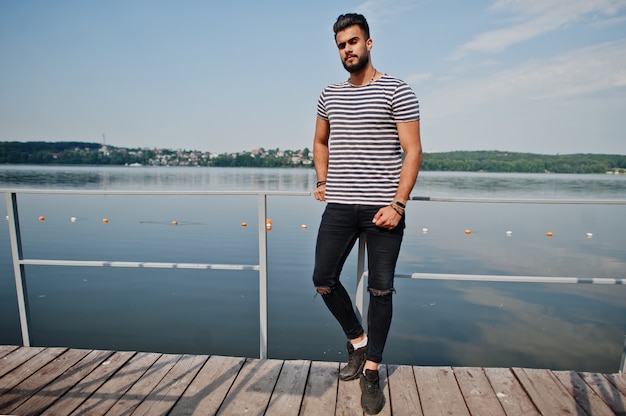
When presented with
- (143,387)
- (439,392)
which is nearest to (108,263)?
(143,387)

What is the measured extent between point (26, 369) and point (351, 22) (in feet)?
7.82

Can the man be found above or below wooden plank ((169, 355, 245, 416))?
above

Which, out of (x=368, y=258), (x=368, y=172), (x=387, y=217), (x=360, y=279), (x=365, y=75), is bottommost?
(x=360, y=279)

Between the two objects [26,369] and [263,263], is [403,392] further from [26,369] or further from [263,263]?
[26,369]

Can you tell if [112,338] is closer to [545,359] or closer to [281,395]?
[281,395]

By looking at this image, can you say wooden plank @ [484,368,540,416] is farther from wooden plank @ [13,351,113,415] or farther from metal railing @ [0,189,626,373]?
wooden plank @ [13,351,113,415]

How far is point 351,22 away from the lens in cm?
167

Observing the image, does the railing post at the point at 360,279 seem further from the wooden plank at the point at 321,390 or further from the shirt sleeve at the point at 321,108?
the shirt sleeve at the point at 321,108

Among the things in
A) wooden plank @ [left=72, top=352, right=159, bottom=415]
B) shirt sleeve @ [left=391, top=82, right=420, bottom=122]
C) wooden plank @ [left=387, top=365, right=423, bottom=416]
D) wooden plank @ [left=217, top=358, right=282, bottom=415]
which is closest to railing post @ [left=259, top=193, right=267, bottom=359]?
wooden plank @ [left=217, top=358, right=282, bottom=415]

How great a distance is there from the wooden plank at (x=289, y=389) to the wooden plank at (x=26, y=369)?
4.19 feet

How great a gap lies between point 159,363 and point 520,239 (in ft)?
45.0

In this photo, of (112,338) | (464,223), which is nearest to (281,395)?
(112,338)

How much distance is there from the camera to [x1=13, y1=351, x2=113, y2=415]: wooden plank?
1.68 m

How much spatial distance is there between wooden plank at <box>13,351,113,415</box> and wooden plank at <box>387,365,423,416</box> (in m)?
1.55
